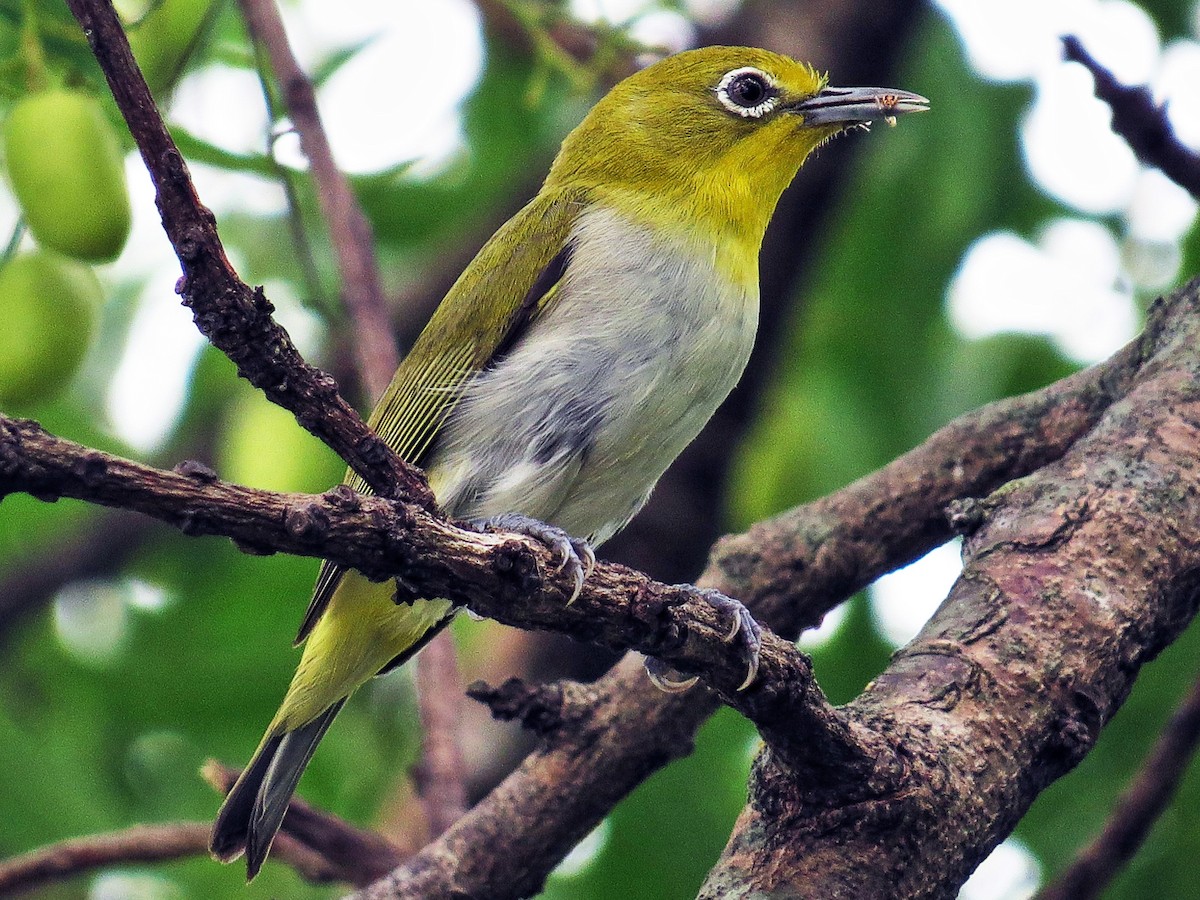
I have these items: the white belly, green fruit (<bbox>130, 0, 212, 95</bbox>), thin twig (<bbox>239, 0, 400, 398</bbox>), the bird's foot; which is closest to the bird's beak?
the white belly

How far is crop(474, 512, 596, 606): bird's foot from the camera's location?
93.9 inches

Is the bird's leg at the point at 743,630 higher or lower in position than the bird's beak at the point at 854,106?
lower

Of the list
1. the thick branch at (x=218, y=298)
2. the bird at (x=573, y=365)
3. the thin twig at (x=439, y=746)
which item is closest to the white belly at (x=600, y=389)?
the bird at (x=573, y=365)

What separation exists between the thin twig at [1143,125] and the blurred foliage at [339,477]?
76 cm

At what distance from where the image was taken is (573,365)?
363 centimetres

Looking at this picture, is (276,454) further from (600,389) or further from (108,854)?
(600,389)

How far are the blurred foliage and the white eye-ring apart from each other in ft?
2.24

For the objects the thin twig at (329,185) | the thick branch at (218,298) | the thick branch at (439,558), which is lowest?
the thick branch at (439,558)

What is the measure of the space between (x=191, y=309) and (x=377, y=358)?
97.0 inches

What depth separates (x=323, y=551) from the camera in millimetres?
1982

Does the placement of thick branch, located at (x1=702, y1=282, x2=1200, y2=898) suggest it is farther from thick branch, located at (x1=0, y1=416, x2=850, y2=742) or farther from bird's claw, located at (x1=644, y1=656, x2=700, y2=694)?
bird's claw, located at (x1=644, y1=656, x2=700, y2=694)

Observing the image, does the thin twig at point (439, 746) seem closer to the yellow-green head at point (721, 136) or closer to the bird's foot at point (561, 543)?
the bird's foot at point (561, 543)

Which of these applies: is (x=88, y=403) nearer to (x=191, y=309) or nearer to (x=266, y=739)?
(x=266, y=739)

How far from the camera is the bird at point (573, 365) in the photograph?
3643 mm
